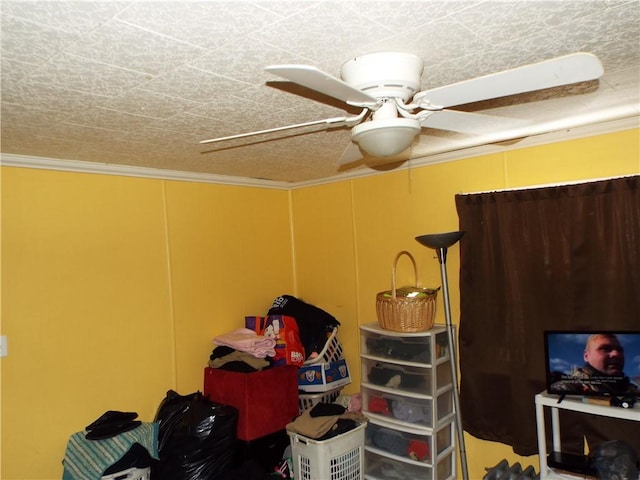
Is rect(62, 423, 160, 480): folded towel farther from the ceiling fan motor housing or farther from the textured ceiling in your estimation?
the ceiling fan motor housing

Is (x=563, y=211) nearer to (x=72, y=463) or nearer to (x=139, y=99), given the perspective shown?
Answer: (x=139, y=99)

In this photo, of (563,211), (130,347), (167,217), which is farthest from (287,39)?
(130,347)

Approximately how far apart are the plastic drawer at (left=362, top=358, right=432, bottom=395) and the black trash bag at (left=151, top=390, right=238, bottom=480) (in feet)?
3.10

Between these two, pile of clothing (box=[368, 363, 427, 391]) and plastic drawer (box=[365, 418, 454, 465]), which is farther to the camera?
pile of clothing (box=[368, 363, 427, 391])

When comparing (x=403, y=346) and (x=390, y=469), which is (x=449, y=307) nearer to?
(x=403, y=346)

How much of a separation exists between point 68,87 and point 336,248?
254cm

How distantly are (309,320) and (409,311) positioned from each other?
1.05 meters

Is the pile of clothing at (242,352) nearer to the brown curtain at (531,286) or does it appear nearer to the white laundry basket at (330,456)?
the white laundry basket at (330,456)

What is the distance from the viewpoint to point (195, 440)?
279 cm

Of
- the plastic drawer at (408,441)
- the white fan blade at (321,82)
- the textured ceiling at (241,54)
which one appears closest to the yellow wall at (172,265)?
the plastic drawer at (408,441)

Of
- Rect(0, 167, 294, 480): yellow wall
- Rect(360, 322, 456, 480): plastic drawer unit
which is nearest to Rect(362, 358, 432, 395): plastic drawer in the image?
Rect(360, 322, 456, 480): plastic drawer unit

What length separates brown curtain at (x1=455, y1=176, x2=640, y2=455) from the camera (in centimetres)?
245

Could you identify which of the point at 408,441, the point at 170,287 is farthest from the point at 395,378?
the point at 170,287

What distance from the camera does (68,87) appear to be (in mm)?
1634
